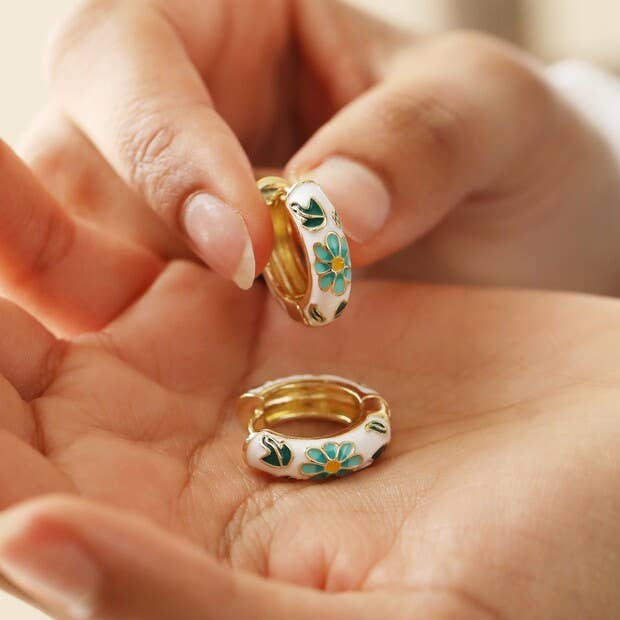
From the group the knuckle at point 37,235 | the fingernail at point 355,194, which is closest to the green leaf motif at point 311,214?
the fingernail at point 355,194

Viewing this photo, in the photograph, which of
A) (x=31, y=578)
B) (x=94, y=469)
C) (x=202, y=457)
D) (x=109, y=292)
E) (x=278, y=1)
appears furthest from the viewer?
(x=278, y=1)

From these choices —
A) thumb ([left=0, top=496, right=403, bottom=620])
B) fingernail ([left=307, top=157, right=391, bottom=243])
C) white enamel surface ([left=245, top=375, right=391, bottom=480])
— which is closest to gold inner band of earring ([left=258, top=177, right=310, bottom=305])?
fingernail ([left=307, top=157, right=391, bottom=243])

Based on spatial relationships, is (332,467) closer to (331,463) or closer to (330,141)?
(331,463)

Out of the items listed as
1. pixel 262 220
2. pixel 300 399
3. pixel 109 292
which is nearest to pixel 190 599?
pixel 262 220

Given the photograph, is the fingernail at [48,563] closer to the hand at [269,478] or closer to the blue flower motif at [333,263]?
the hand at [269,478]

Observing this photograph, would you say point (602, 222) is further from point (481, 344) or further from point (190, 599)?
point (190, 599)

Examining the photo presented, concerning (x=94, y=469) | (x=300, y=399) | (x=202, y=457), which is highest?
(x=94, y=469)

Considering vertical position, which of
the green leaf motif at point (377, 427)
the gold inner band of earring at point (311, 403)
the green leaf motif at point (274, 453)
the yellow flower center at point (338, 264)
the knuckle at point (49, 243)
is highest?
the yellow flower center at point (338, 264)
